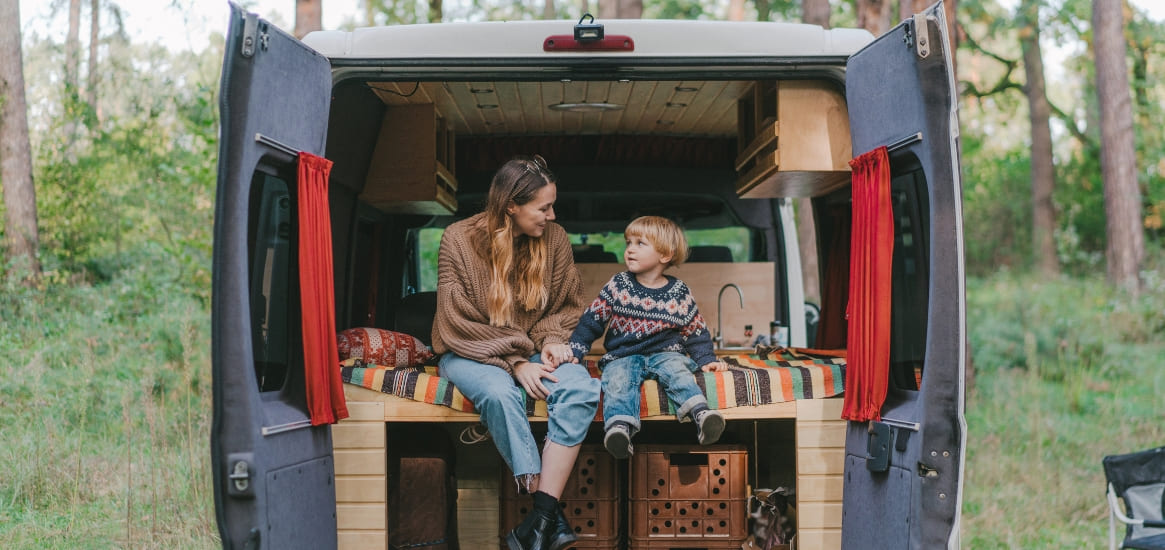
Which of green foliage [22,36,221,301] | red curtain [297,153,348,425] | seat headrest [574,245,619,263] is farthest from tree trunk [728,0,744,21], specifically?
red curtain [297,153,348,425]

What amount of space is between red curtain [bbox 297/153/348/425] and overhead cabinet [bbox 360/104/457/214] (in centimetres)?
169

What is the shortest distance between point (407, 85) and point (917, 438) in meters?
2.79

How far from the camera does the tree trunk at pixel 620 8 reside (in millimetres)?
12516

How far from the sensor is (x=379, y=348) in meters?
4.16

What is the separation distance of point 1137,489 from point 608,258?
2.87 meters

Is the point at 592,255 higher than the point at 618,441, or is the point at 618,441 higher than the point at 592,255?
the point at 592,255

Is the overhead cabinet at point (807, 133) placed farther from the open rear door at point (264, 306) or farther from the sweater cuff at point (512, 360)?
the open rear door at point (264, 306)

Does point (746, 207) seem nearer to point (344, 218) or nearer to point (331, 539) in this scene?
point (344, 218)

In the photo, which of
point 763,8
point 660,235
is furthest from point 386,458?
point 763,8

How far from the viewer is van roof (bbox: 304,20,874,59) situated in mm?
Result: 3309

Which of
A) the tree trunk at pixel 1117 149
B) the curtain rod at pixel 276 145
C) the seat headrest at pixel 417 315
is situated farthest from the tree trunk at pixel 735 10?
the curtain rod at pixel 276 145

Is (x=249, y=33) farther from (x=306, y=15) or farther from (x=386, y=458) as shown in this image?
(x=306, y=15)

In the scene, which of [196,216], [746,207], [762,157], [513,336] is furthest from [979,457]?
[196,216]

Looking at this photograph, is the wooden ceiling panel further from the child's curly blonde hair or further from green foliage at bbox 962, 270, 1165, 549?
green foliage at bbox 962, 270, 1165, 549
